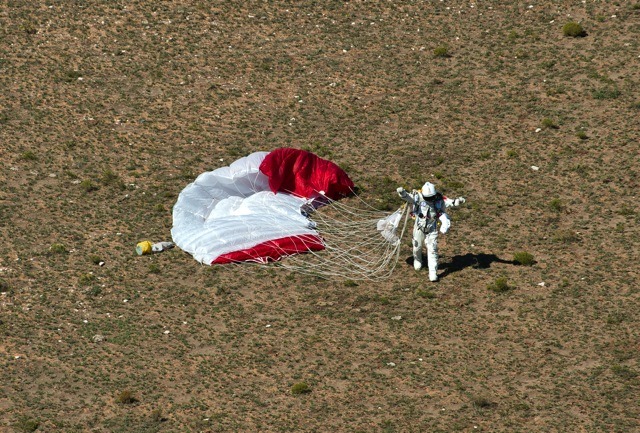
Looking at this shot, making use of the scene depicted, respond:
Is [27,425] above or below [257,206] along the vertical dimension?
below

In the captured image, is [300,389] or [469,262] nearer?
[300,389]

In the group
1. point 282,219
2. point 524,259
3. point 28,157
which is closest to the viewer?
point 524,259

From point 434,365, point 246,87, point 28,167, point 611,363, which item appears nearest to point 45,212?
point 28,167

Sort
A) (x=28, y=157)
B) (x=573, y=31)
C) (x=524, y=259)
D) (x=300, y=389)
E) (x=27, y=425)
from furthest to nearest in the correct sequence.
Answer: (x=573, y=31), (x=28, y=157), (x=524, y=259), (x=300, y=389), (x=27, y=425)

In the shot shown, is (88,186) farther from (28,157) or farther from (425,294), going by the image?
(425,294)

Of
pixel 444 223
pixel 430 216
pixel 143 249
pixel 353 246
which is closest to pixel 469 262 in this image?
pixel 444 223

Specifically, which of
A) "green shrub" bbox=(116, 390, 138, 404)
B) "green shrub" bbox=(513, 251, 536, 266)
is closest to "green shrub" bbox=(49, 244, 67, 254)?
"green shrub" bbox=(116, 390, 138, 404)

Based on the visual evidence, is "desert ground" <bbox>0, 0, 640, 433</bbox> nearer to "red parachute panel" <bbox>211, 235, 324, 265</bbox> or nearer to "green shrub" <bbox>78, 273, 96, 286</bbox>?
"green shrub" <bbox>78, 273, 96, 286</bbox>
